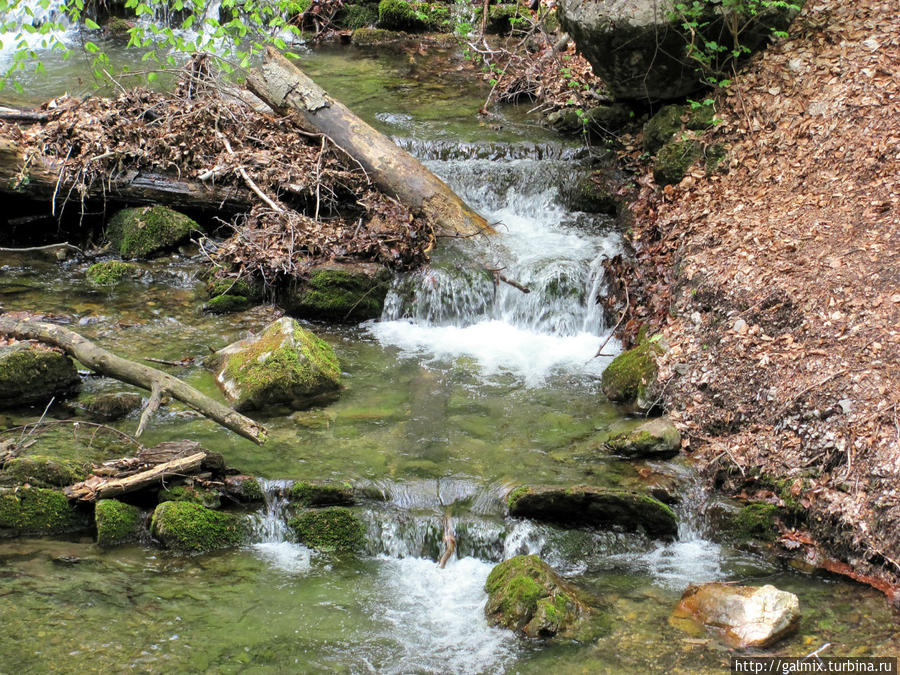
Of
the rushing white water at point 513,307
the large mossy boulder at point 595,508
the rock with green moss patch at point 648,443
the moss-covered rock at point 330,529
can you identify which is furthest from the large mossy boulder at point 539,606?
the rushing white water at point 513,307

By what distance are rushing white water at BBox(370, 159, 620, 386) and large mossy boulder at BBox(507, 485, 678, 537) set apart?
249 cm

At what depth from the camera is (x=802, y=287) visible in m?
6.98

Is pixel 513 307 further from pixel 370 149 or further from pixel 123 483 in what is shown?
pixel 123 483

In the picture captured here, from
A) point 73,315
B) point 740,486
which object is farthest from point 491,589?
point 73,315

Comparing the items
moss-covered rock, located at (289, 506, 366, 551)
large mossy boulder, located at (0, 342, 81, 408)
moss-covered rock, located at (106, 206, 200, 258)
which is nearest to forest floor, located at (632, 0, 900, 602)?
moss-covered rock, located at (289, 506, 366, 551)

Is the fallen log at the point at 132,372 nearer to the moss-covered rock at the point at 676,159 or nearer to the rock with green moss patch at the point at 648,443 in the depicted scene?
the rock with green moss patch at the point at 648,443

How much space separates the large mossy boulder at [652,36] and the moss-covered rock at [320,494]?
6.59 meters

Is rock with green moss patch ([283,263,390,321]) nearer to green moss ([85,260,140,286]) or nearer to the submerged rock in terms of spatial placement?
green moss ([85,260,140,286])

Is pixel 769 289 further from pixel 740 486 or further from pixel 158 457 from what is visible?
pixel 158 457

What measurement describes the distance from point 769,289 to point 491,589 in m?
4.05

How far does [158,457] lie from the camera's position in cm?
579

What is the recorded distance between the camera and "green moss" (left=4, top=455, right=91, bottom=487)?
5.46 meters

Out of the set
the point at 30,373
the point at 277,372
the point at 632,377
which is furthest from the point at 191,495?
the point at 632,377

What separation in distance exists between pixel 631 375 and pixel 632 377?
0.03 metres
